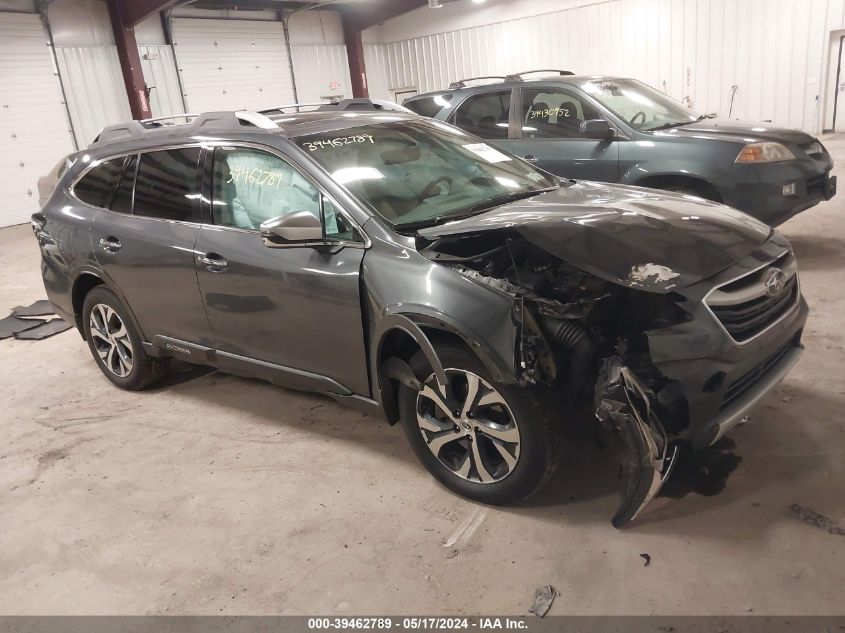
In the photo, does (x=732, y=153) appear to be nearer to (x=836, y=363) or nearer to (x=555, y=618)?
(x=836, y=363)

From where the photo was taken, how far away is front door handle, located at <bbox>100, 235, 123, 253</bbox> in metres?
3.78

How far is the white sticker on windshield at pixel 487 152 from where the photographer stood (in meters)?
3.58

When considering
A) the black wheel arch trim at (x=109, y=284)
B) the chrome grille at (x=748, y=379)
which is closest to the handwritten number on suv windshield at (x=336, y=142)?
the black wheel arch trim at (x=109, y=284)

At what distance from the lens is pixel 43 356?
516 cm

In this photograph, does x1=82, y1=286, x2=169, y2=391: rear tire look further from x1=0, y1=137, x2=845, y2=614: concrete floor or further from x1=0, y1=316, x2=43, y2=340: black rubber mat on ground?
x1=0, y1=316, x2=43, y2=340: black rubber mat on ground

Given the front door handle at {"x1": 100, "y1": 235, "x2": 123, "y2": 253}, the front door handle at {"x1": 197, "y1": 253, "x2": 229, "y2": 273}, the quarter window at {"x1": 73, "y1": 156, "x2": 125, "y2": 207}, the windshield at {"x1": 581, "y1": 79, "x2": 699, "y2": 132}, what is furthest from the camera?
the windshield at {"x1": 581, "y1": 79, "x2": 699, "y2": 132}

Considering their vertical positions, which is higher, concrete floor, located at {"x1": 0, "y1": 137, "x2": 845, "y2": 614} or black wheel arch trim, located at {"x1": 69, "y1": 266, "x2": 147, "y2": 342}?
black wheel arch trim, located at {"x1": 69, "y1": 266, "x2": 147, "y2": 342}

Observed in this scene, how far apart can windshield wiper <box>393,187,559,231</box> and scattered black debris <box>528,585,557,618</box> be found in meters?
1.50

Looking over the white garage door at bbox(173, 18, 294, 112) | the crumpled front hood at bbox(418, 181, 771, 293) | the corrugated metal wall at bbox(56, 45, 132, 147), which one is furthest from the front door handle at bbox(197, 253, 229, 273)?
the white garage door at bbox(173, 18, 294, 112)

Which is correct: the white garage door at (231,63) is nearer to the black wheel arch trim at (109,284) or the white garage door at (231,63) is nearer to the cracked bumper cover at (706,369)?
the black wheel arch trim at (109,284)

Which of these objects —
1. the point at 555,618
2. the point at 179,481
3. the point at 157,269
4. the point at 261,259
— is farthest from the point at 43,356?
the point at 555,618

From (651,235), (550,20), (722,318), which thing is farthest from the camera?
(550,20)

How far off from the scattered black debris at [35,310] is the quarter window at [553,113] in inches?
193

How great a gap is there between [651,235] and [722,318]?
0.41 m
